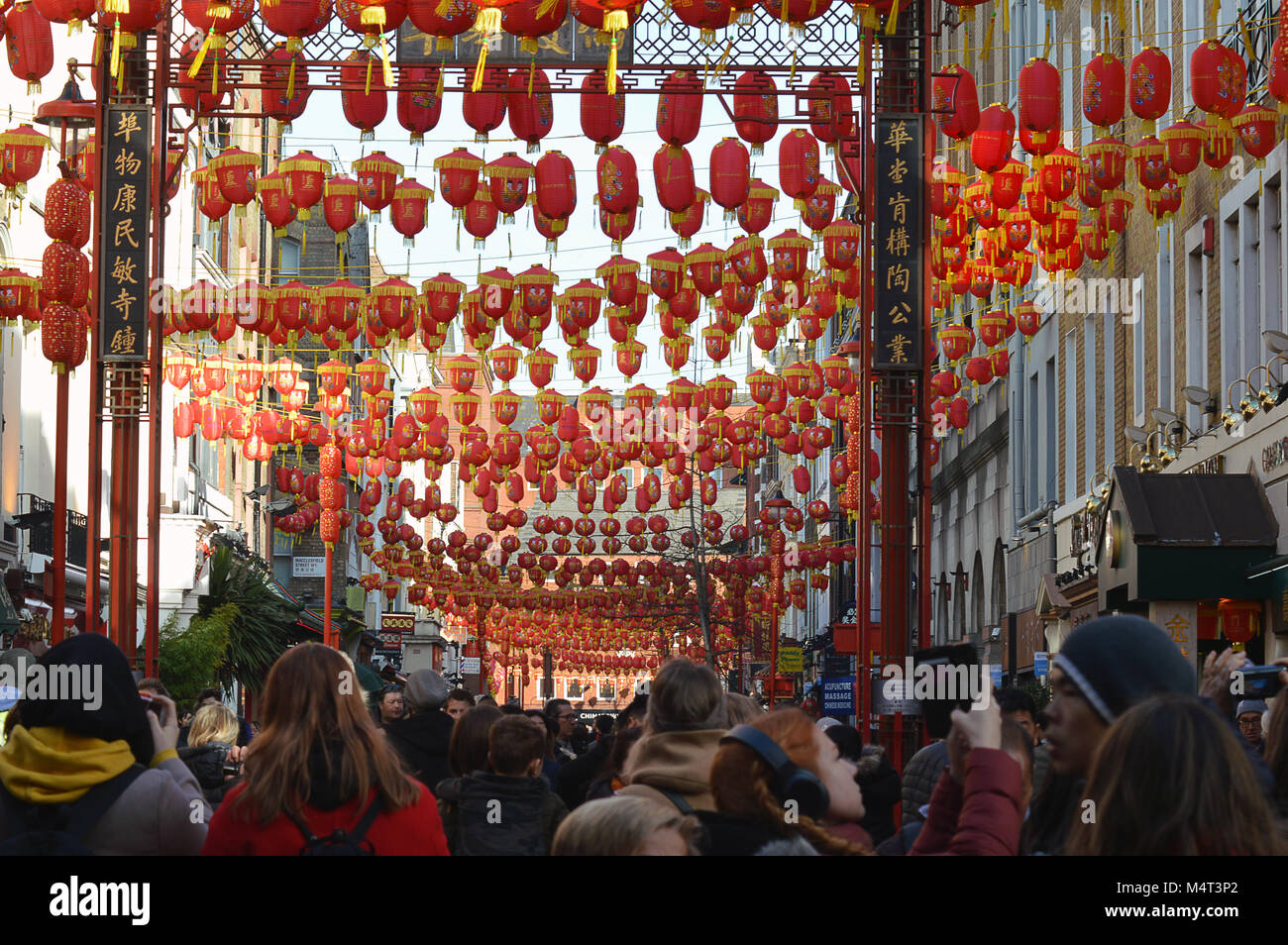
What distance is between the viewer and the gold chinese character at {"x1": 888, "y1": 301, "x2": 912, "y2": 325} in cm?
1476

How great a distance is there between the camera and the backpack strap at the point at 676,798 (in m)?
5.47

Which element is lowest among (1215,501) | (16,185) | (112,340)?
(1215,501)

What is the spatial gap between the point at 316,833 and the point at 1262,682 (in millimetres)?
4646

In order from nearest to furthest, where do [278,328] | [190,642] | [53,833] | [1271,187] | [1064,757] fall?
[1064,757], [53,833], [1271,187], [278,328], [190,642]

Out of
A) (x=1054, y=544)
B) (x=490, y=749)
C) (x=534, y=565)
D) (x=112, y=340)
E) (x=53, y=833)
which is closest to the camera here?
(x=53, y=833)

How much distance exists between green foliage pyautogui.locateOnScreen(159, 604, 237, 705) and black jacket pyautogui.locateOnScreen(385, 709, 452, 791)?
17976mm

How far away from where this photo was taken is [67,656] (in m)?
5.31

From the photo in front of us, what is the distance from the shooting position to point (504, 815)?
307 inches

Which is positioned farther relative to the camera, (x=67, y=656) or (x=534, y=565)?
(x=534, y=565)

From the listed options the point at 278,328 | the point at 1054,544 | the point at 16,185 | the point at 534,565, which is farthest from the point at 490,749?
the point at 534,565

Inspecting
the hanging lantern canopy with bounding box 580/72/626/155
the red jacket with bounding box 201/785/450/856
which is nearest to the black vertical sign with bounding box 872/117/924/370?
the hanging lantern canopy with bounding box 580/72/626/155

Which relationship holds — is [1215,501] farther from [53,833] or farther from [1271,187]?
[53,833]

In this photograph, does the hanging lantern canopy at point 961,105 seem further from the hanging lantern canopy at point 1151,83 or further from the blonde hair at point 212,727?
the blonde hair at point 212,727
